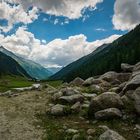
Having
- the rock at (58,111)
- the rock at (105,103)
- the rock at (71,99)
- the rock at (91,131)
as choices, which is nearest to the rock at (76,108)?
the rock at (58,111)

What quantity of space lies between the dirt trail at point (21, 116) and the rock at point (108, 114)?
455cm

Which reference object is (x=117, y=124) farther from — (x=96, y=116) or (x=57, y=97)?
(x=57, y=97)

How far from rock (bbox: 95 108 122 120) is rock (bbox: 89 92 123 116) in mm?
748

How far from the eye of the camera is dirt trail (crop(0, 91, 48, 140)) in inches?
802

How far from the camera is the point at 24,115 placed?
25.6m

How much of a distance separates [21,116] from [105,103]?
7.65m

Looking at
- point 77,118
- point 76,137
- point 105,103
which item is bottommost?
point 76,137

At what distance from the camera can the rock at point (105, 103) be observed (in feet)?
74.8

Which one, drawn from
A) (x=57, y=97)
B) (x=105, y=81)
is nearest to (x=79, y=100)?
(x=57, y=97)

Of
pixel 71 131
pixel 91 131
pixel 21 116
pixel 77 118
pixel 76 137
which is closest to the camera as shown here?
pixel 76 137

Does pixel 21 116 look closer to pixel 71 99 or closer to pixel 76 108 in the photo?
pixel 76 108

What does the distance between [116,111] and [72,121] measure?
361 cm

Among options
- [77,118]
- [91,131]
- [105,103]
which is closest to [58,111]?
[77,118]

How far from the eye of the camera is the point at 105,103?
897 inches
